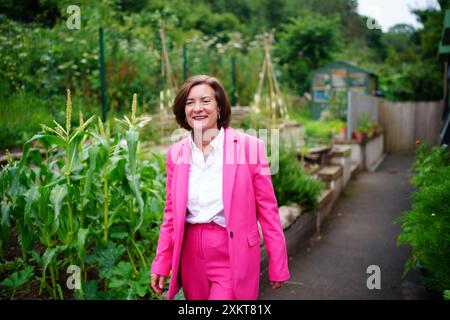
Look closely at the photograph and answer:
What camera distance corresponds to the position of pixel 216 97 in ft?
7.81

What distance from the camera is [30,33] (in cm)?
589

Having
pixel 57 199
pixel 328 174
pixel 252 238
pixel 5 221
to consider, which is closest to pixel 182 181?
pixel 252 238

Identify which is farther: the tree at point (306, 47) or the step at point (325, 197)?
the tree at point (306, 47)

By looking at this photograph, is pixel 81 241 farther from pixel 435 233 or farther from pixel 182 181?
pixel 435 233

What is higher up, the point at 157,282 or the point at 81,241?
the point at 81,241

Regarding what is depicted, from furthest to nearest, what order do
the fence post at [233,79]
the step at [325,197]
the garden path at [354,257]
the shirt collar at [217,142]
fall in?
1. the fence post at [233,79]
2. the step at [325,197]
3. the garden path at [354,257]
4. the shirt collar at [217,142]

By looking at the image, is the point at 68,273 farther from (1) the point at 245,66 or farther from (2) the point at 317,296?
(1) the point at 245,66

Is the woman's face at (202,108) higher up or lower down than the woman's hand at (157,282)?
higher up

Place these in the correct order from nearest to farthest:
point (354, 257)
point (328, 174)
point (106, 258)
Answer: point (106, 258), point (354, 257), point (328, 174)

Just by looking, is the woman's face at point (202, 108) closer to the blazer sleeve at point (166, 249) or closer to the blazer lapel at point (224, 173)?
the blazer lapel at point (224, 173)

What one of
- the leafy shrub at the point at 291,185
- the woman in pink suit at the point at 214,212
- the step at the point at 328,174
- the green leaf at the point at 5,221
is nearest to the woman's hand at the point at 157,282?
the woman in pink suit at the point at 214,212

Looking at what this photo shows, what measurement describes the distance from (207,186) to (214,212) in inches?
5.6

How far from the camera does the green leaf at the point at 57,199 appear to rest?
8.47ft

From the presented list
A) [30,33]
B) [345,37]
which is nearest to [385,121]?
[30,33]
